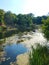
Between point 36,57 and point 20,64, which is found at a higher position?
point 36,57

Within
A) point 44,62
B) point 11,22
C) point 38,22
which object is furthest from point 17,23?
point 44,62

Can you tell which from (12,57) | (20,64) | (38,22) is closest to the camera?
(20,64)

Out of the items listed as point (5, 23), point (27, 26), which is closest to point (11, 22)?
point (5, 23)

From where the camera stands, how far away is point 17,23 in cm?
11188

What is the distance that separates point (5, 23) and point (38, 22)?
119 ft

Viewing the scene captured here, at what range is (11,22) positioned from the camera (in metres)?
110

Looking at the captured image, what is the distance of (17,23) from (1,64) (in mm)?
84864

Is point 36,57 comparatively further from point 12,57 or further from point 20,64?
point 12,57

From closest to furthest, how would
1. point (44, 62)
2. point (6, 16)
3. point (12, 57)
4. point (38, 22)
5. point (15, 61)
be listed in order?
point (44, 62) < point (15, 61) < point (12, 57) < point (6, 16) < point (38, 22)

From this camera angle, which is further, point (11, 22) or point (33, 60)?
point (11, 22)

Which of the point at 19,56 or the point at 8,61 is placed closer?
the point at 8,61

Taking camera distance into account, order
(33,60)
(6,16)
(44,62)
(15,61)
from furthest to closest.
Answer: (6,16) → (15,61) → (44,62) → (33,60)

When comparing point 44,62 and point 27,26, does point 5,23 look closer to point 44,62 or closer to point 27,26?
point 27,26

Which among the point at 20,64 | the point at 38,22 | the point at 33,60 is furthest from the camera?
the point at 38,22
